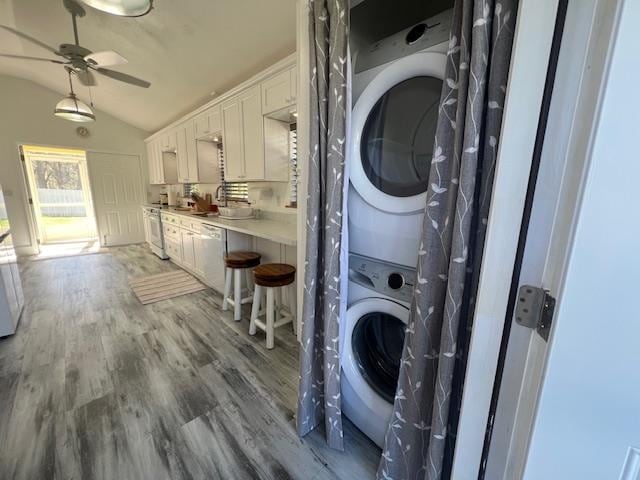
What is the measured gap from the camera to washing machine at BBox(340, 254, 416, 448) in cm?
107

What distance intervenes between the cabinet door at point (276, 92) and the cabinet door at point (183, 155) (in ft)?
7.02

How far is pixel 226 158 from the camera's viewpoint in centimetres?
308

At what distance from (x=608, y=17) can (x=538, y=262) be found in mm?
410

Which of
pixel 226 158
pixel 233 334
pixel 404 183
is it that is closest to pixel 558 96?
pixel 404 183

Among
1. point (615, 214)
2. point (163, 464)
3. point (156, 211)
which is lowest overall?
point (163, 464)

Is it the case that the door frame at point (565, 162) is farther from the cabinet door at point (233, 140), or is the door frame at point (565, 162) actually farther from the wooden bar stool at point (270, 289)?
the cabinet door at point (233, 140)

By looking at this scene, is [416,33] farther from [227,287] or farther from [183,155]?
[183,155]

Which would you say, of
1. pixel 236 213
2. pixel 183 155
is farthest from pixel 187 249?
pixel 183 155

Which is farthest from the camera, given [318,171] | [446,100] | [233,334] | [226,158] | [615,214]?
[226,158]

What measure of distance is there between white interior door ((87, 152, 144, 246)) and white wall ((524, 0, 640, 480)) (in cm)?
687

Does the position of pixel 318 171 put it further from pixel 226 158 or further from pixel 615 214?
pixel 226 158

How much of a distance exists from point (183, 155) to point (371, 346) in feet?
13.5

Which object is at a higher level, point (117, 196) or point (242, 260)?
point (117, 196)

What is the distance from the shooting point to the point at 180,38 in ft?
8.16
